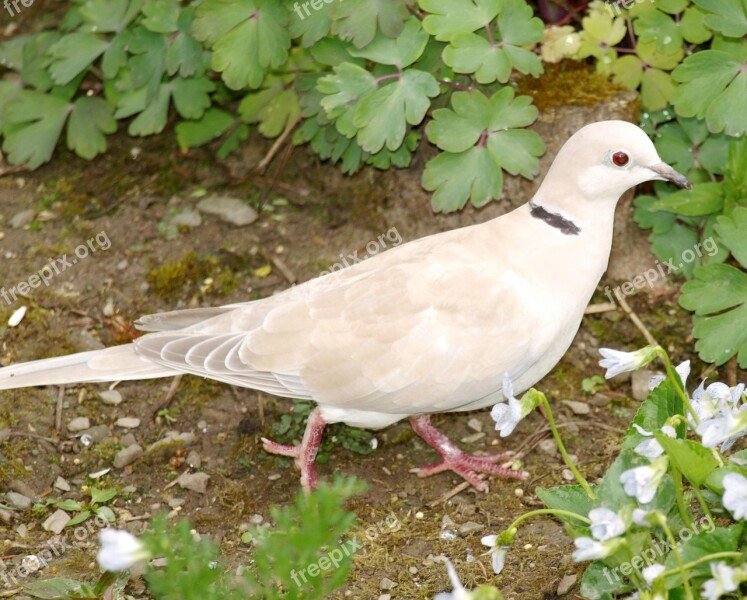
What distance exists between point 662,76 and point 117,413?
2.77m

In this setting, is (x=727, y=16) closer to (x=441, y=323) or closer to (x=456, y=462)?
(x=441, y=323)

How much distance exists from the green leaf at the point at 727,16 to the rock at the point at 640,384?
143 centimetres

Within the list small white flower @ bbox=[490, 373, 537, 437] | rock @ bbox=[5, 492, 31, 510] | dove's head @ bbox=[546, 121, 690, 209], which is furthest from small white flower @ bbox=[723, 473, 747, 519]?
rock @ bbox=[5, 492, 31, 510]

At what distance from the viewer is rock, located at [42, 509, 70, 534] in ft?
12.5

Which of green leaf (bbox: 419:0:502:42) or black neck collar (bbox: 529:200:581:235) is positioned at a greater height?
green leaf (bbox: 419:0:502:42)

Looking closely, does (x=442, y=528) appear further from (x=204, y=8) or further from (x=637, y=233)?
(x=204, y=8)

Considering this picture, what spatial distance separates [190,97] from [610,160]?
236 centimetres

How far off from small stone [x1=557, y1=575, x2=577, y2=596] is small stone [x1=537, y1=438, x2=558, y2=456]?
78cm

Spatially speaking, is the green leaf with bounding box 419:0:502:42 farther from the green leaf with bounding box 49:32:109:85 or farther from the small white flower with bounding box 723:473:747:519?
the small white flower with bounding box 723:473:747:519

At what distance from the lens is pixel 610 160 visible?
140 inches

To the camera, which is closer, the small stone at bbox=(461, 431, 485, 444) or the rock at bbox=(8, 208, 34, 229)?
the small stone at bbox=(461, 431, 485, 444)

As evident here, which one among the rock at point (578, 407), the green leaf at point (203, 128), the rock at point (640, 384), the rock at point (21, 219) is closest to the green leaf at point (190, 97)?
the green leaf at point (203, 128)
